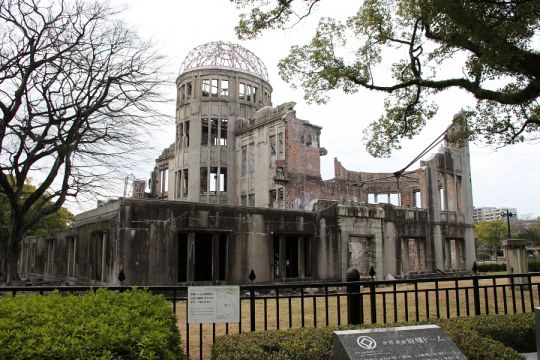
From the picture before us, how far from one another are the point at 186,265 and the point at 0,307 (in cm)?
1257

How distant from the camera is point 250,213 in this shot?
18078 mm

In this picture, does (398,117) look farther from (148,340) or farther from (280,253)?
(148,340)

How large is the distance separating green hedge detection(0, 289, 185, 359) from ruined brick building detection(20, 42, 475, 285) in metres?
4.46

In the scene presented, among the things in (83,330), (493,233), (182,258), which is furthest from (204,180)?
(493,233)

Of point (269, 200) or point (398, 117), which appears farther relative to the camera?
point (269, 200)

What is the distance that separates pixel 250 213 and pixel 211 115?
1817cm

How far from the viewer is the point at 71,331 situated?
12.0 feet

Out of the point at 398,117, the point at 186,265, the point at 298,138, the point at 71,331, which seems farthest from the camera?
the point at 298,138

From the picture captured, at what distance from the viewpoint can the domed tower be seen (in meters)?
34.8

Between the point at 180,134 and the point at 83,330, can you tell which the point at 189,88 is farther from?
the point at 83,330

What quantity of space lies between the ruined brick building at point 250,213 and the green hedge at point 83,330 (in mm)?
4456

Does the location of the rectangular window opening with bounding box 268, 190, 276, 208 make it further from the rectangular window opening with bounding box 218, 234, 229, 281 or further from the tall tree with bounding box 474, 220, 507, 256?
the tall tree with bounding box 474, 220, 507, 256

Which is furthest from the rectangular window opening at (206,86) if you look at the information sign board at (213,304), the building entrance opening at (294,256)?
the information sign board at (213,304)

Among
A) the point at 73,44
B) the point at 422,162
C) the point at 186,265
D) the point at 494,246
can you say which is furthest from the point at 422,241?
the point at 494,246
